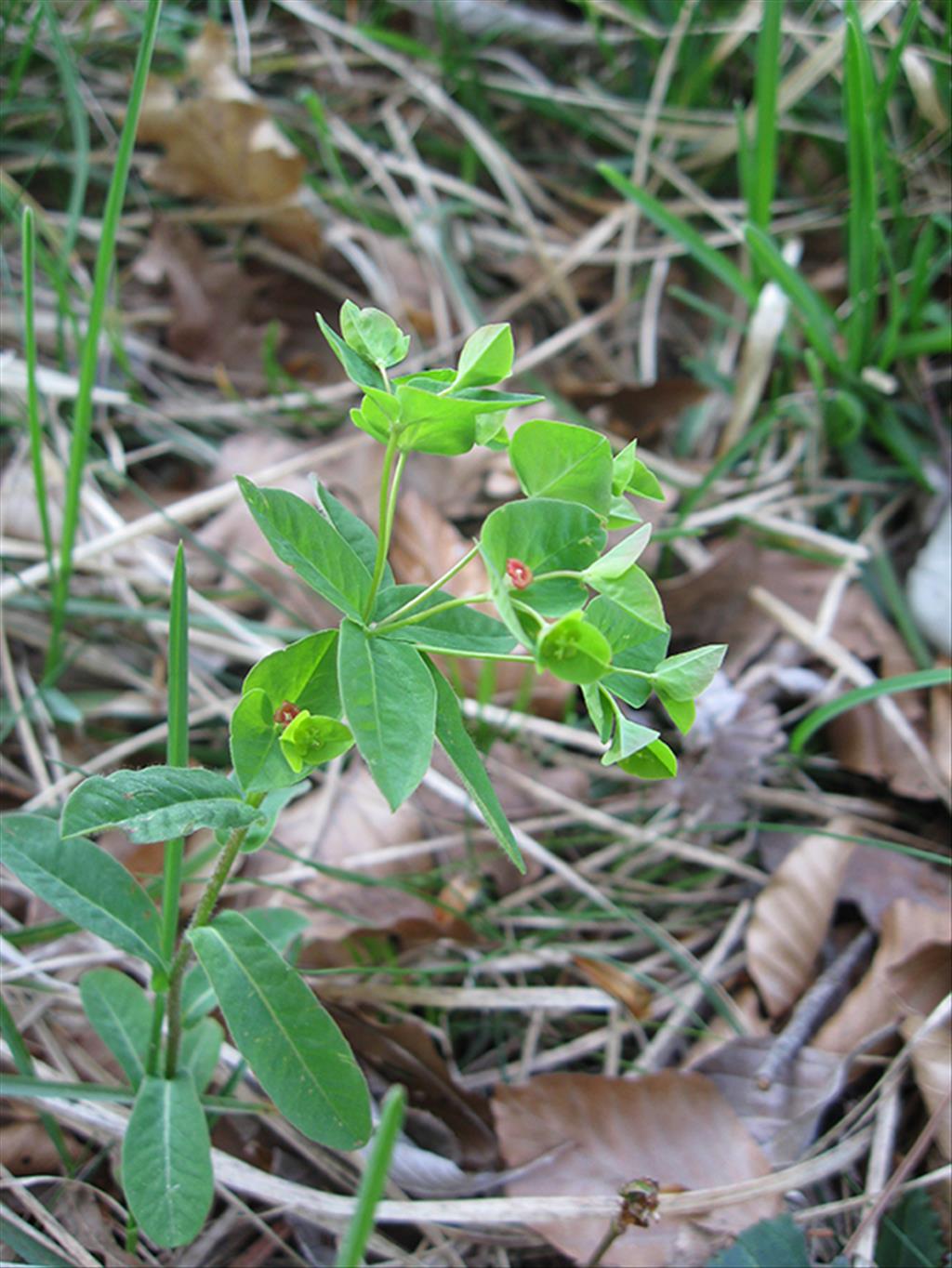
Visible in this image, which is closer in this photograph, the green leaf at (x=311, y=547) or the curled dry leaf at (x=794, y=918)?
the green leaf at (x=311, y=547)

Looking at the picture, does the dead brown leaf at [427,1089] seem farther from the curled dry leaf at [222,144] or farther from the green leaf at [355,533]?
the curled dry leaf at [222,144]

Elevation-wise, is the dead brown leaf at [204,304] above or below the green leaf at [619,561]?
below

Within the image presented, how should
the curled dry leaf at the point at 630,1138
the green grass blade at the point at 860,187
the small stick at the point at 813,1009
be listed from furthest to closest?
the green grass blade at the point at 860,187 → the small stick at the point at 813,1009 → the curled dry leaf at the point at 630,1138

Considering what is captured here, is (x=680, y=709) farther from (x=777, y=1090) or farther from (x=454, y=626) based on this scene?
(x=777, y=1090)

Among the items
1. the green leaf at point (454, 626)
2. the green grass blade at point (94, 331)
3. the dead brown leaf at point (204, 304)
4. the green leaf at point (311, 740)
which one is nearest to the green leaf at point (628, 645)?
the green leaf at point (454, 626)

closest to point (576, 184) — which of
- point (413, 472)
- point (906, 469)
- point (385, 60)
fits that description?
point (385, 60)

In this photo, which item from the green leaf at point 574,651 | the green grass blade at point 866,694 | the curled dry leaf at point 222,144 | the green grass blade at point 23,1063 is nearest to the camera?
the green leaf at point 574,651

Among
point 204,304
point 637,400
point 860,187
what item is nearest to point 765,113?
point 860,187
